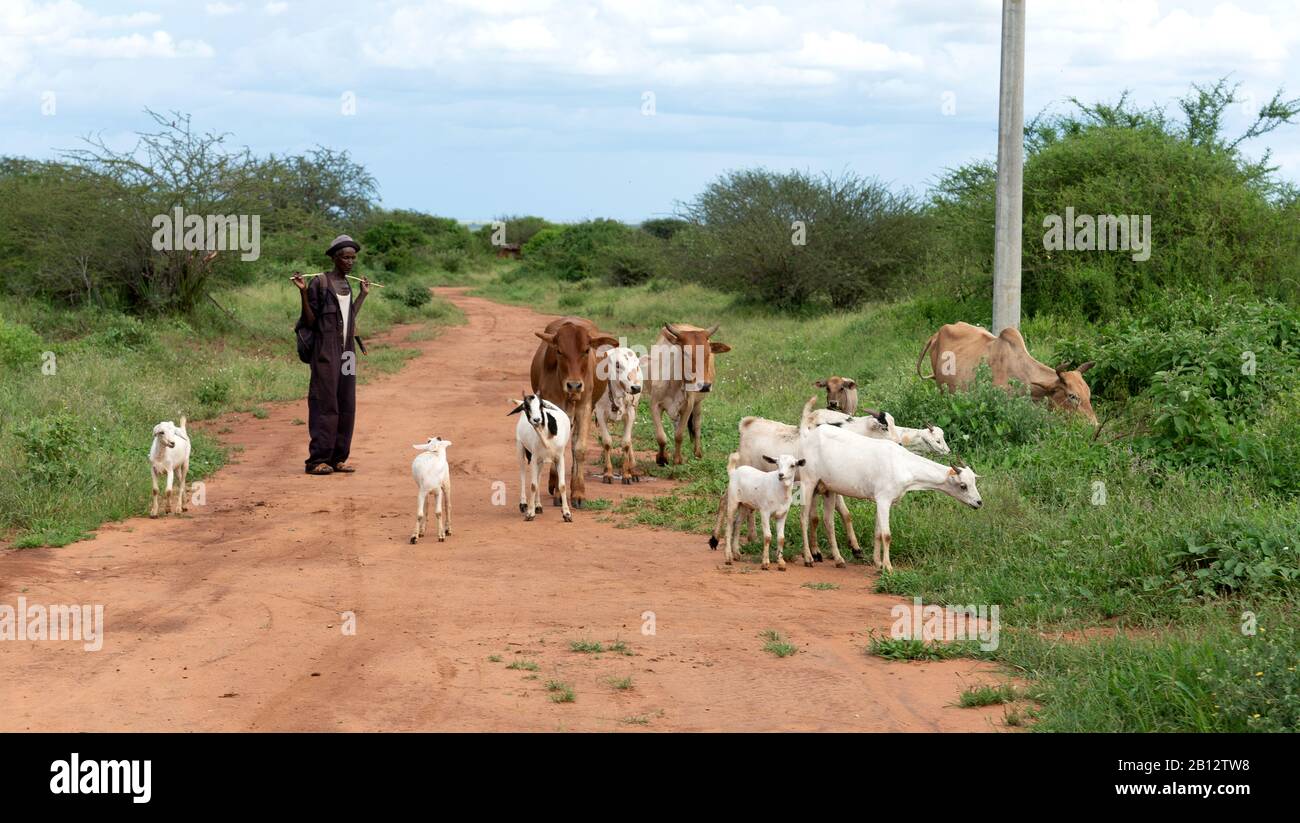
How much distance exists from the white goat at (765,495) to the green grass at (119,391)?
473 centimetres

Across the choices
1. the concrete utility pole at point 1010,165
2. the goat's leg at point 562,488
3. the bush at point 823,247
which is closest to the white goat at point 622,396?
the goat's leg at point 562,488

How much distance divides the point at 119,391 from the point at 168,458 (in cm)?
508

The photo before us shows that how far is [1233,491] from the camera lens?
8797mm

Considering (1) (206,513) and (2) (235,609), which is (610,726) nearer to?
(2) (235,609)

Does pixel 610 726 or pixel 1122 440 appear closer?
pixel 610 726

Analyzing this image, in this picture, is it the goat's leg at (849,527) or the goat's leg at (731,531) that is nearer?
the goat's leg at (731,531)

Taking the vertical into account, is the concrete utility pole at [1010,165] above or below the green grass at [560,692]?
above

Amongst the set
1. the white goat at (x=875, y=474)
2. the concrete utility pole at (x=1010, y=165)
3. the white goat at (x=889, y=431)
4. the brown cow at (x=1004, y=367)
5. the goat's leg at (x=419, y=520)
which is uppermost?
the concrete utility pole at (x=1010, y=165)

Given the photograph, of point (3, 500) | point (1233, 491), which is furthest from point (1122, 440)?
point (3, 500)

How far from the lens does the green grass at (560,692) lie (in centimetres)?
595

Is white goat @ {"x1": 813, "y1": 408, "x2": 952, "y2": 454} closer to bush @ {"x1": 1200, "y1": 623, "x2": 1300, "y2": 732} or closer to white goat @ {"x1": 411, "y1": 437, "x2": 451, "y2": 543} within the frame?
white goat @ {"x1": 411, "y1": 437, "x2": 451, "y2": 543}

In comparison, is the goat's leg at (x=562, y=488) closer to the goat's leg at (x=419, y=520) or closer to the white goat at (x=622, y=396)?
the goat's leg at (x=419, y=520)
